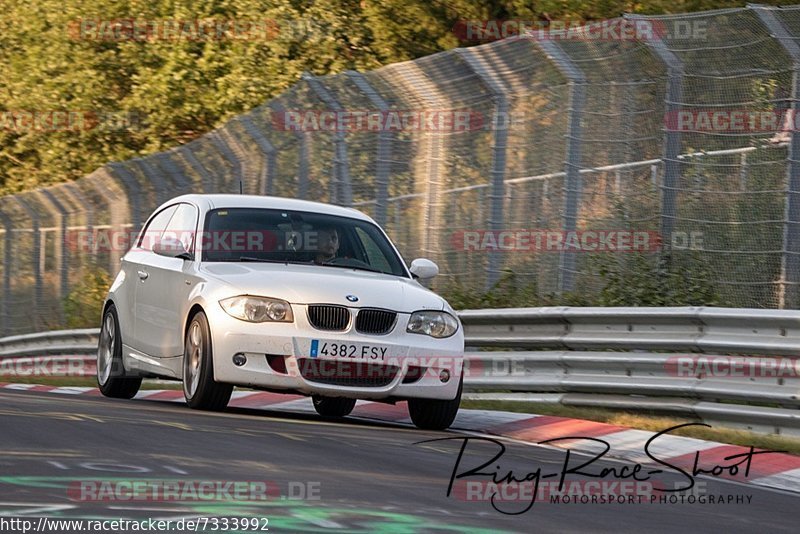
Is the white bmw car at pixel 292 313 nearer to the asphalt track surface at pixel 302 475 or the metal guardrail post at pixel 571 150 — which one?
the asphalt track surface at pixel 302 475

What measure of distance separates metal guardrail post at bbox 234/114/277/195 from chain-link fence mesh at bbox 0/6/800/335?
2 cm

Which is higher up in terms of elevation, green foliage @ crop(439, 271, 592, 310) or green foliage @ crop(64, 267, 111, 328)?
green foliage @ crop(439, 271, 592, 310)

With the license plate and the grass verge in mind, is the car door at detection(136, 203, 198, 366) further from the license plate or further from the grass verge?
the grass verge

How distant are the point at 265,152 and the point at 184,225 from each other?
5666 mm

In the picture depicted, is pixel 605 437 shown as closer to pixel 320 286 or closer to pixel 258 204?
pixel 320 286

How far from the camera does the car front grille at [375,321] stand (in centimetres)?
1049

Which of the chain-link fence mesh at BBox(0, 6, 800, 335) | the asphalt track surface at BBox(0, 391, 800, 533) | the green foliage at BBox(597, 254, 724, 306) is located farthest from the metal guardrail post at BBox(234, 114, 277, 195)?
the asphalt track surface at BBox(0, 391, 800, 533)

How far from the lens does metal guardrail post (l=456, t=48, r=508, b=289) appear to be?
1445 cm

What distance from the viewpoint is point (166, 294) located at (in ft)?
38.4

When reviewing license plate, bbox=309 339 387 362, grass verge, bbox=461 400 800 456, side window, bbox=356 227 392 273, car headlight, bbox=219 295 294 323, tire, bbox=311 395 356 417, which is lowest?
tire, bbox=311 395 356 417

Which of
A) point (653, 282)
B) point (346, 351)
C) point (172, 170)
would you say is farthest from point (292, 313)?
point (172, 170)

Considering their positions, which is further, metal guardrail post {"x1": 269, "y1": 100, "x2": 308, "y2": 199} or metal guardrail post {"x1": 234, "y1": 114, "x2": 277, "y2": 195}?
metal guardrail post {"x1": 234, "y1": 114, "x2": 277, "y2": 195}

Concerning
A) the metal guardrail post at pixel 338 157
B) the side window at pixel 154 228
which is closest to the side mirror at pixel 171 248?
the side window at pixel 154 228

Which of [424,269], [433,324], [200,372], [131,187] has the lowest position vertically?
[200,372]
